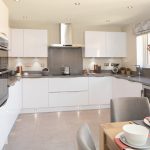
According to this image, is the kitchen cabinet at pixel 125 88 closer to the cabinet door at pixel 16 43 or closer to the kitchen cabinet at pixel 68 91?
the kitchen cabinet at pixel 68 91

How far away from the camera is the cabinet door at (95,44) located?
465cm

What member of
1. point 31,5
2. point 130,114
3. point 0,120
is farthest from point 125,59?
point 0,120

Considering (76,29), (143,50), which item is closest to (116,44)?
(143,50)

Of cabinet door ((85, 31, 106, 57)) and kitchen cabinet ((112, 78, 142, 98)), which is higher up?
cabinet door ((85, 31, 106, 57))

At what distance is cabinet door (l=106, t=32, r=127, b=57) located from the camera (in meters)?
4.79

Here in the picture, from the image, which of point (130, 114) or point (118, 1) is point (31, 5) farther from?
point (130, 114)

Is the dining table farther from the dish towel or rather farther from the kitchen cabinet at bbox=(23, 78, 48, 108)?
the kitchen cabinet at bbox=(23, 78, 48, 108)

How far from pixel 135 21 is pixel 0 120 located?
148 inches

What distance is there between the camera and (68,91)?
14.2 feet

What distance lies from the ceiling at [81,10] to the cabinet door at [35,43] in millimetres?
336

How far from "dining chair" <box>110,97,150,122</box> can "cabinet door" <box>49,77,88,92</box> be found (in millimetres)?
2583

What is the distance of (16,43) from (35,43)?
1.42ft

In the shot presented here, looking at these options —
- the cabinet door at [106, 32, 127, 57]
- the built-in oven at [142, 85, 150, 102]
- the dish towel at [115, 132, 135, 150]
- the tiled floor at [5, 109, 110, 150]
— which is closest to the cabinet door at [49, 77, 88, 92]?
the tiled floor at [5, 109, 110, 150]

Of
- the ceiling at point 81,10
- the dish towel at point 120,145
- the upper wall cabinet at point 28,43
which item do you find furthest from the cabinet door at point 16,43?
the dish towel at point 120,145
